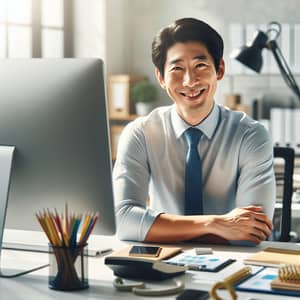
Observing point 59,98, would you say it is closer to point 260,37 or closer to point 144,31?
point 260,37

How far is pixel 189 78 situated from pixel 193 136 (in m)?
0.17

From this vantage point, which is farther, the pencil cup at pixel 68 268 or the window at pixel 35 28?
the window at pixel 35 28

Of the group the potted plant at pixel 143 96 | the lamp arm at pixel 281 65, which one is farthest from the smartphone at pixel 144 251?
the potted plant at pixel 143 96

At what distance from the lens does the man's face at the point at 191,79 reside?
7.47ft

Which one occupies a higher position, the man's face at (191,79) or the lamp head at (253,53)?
the lamp head at (253,53)

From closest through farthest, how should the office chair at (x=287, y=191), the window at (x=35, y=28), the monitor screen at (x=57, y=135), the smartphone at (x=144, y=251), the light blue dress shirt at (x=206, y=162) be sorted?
the monitor screen at (x=57, y=135), the smartphone at (x=144, y=251), the light blue dress shirt at (x=206, y=162), the office chair at (x=287, y=191), the window at (x=35, y=28)

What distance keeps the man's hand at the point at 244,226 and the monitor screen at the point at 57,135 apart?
43 centimetres

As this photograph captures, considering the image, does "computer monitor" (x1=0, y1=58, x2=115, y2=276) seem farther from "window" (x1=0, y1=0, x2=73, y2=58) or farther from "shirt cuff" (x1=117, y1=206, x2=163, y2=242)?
"window" (x1=0, y1=0, x2=73, y2=58)

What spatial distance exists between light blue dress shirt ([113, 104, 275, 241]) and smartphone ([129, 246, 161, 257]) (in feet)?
1.23

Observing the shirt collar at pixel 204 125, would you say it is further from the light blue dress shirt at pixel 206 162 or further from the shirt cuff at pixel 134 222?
the shirt cuff at pixel 134 222

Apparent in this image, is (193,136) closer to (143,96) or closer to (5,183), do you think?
(5,183)

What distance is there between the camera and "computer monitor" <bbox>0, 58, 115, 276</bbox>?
64.8 inches

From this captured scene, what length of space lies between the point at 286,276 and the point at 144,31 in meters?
5.23

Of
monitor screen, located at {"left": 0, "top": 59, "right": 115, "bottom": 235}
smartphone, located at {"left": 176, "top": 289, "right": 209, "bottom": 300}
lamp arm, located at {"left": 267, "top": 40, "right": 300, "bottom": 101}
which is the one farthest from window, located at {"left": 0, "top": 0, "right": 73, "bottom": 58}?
smartphone, located at {"left": 176, "top": 289, "right": 209, "bottom": 300}
